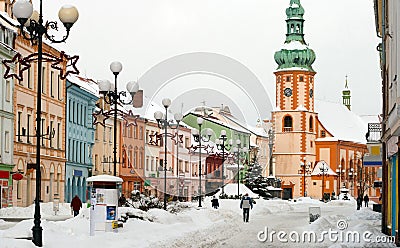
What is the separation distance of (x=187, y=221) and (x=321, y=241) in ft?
27.8

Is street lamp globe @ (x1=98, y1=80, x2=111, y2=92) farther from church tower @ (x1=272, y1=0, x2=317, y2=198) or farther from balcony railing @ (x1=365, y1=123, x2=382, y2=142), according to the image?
church tower @ (x1=272, y1=0, x2=317, y2=198)

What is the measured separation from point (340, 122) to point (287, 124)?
18.1 metres

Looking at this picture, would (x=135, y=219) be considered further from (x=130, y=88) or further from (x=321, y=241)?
(x=321, y=241)

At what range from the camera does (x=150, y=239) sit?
81.8ft

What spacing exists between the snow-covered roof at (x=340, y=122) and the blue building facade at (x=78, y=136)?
68.6m

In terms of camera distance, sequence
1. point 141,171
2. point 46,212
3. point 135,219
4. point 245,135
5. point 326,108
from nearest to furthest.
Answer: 1. point 135,219
2. point 46,212
3. point 141,171
4. point 245,135
5. point 326,108

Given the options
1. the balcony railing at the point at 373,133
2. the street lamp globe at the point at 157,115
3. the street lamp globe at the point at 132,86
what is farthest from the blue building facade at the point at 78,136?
the street lamp globe at the point at 132,86

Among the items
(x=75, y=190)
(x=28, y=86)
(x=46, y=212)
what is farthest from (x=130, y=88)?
(x=75, y=190)

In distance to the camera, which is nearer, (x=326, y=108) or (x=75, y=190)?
(x=75, y=190)

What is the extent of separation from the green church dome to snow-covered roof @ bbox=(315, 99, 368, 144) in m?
14.1

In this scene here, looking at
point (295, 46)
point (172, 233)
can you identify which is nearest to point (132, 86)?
point (172, 233)

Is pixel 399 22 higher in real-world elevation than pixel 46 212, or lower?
higher

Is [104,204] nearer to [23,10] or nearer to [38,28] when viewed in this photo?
[38,28]

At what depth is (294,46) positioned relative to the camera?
12419 cm
